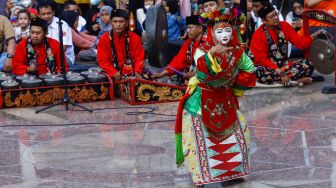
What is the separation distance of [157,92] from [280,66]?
1.88 meters

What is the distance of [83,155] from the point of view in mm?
7285

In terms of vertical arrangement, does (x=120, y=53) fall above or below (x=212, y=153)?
below

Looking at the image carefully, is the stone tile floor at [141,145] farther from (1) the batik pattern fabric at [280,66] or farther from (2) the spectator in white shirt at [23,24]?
(2) the spectator in white shirt at [23,24]

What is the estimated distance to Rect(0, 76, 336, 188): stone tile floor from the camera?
6.41 meters

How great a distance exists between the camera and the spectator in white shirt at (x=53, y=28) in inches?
432

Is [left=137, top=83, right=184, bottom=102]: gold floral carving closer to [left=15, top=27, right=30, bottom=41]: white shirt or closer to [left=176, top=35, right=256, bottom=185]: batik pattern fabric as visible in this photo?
[left=15, top=27, right=30, bottom=41]: white shirt

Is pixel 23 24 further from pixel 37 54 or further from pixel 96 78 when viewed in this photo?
pixel 96 78

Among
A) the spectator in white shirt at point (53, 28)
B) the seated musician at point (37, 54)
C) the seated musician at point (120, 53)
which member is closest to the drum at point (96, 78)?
the seated musician at point (120, 53)

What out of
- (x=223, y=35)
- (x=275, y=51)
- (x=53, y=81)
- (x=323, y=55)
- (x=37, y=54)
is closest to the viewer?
(x=223, y=35)

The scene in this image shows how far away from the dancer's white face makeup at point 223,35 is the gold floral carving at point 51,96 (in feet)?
13.3

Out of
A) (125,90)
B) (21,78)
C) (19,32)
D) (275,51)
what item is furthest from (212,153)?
(19,32)

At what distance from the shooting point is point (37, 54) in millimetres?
10172

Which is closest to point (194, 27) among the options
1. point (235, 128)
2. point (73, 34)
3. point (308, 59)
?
point (308, 59)

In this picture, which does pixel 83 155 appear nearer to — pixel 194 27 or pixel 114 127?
pixel 114 127
